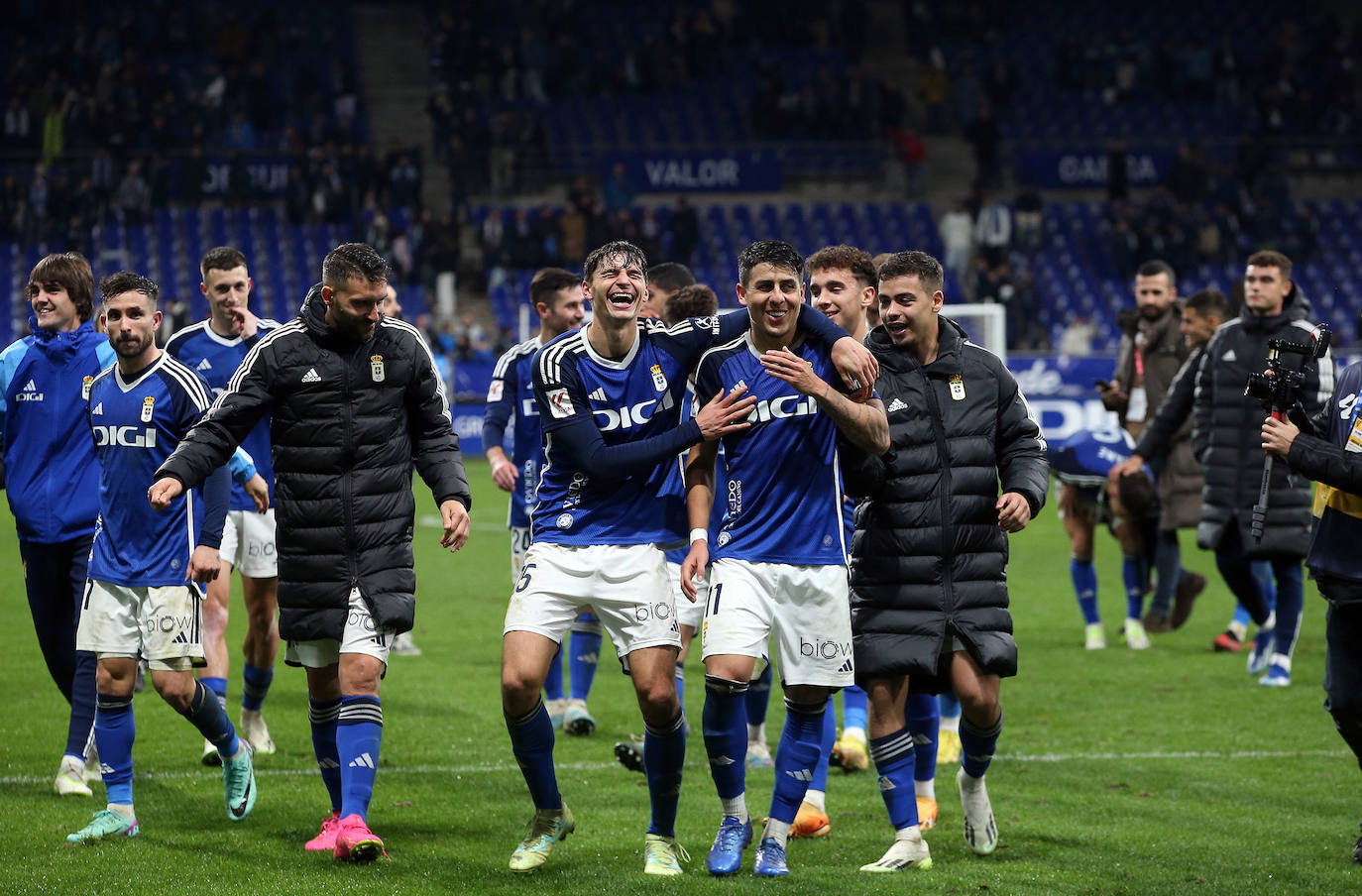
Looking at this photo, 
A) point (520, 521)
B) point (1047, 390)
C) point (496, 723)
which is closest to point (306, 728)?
point (496, 723)

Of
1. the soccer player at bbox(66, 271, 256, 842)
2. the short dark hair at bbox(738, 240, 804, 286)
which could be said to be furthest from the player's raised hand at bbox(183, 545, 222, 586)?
the short dark hair at bbox(738, 240, 804, 286)

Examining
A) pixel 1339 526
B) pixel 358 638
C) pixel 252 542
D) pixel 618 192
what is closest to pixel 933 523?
pixel 1339 526

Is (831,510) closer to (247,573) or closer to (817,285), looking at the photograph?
(817,285)

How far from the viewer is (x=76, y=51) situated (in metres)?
31.5

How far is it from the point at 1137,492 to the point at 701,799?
17.0 feet

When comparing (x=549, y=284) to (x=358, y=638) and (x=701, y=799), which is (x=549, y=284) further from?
(x=358, y=638)

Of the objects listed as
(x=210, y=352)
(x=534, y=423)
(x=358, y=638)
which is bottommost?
(x=358, y=638)

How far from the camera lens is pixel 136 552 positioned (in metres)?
6.14

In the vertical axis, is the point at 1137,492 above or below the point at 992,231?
below

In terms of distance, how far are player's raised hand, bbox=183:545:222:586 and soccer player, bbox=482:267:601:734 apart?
2365 mm

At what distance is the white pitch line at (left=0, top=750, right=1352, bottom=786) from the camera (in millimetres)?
7293

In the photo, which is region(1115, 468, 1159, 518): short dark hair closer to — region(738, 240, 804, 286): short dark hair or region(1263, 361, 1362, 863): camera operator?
region(1263, 361, 1362, 863): camera operator

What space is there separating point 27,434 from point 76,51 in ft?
89.6

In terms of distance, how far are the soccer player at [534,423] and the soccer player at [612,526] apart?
2467 millimetres
